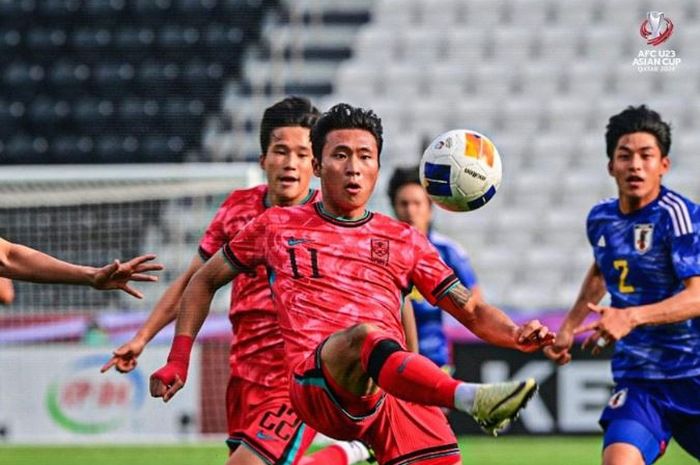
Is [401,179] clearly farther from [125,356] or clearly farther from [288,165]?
[125,356]

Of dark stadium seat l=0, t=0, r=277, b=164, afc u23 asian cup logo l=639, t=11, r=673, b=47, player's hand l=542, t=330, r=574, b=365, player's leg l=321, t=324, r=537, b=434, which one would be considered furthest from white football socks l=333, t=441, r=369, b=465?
afc u23 asian cup logo l=639, t=11, r=673, b=47

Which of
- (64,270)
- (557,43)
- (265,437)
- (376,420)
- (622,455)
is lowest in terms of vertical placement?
(622,455)

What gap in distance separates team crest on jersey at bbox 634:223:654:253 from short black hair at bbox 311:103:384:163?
1.51 meters

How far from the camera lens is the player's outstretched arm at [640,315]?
16.6 feet

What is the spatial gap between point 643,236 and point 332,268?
177cm

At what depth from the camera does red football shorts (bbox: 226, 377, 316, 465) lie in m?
5.26

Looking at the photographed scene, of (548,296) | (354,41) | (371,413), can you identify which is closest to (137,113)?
(354,41)

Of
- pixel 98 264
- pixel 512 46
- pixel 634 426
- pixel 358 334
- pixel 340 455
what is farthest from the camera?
pixel 512 46

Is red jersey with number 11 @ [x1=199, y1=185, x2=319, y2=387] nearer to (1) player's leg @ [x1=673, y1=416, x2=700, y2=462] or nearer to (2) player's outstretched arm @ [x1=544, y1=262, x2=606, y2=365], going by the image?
(2) player's outstretched arm @ [x1=544, y1=262, x2=606, y2=365]

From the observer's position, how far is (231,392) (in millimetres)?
5738

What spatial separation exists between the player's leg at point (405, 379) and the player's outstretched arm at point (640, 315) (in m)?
0.92

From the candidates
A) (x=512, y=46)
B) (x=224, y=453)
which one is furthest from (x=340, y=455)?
(x=512, y=46)

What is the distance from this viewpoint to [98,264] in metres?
12.4

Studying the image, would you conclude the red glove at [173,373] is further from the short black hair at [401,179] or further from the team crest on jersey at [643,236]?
the short black hair at [401,179]
